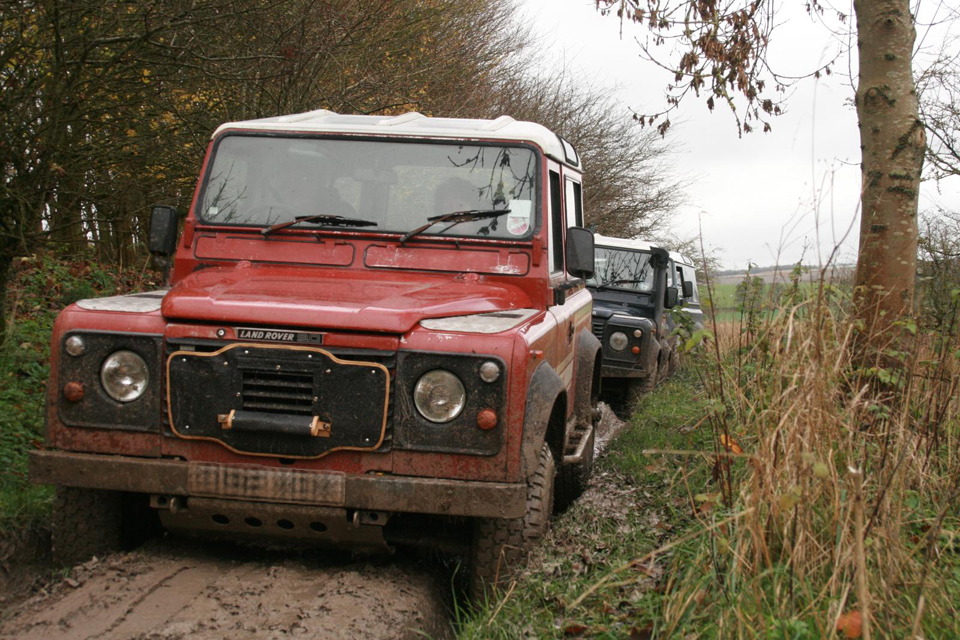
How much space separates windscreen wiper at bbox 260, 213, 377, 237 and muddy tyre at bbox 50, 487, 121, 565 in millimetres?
1498

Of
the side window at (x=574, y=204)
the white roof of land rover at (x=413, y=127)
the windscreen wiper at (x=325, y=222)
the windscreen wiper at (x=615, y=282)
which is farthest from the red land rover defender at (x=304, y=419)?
the windscreen wiper at (x=615, y=282)

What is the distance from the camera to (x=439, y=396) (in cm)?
381

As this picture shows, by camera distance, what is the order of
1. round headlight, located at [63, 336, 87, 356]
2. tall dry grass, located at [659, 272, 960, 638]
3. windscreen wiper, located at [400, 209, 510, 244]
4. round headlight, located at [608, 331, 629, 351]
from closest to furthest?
tall dry grass, located at [659, 272, 960, 638] < round headlight, located at [63, 336, 87, 356] < windscreen wiper, located at [400, 209, 510, 244] < round headlight, located at [608, 331, 629, 351]

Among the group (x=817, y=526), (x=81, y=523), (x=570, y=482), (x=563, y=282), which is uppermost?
(x=563, y=282)

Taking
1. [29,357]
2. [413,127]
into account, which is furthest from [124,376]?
[29,357]

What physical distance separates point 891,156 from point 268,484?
4.14 metres

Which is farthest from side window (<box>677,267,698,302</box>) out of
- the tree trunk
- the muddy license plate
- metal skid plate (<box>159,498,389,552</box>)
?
the muddy license plate

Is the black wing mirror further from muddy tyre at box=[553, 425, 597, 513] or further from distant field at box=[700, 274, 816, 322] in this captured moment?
muddy tyre at box=[553, 425, 597, 513]

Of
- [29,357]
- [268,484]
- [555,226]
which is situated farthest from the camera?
[29,357]

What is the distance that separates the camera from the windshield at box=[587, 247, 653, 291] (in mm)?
12016

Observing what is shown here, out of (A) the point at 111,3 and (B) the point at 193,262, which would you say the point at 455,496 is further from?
(A) the point at 111,3

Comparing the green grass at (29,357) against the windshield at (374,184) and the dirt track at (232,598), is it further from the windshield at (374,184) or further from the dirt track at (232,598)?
the windshield at (374,184)

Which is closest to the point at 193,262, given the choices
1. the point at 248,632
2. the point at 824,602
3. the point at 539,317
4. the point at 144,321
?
the point at 144,321

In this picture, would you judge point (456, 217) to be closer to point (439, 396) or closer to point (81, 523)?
point (439, 396)
